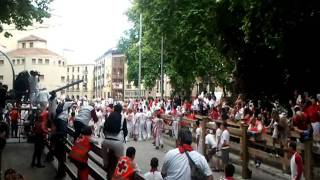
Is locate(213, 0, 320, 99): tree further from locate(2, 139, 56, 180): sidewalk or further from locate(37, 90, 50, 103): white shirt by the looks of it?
locate(2, 139, 56, 180): sidewalk

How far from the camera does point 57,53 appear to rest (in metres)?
127

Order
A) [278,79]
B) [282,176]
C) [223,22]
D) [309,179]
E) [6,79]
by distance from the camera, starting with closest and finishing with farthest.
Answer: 1. [309,179]
2. [282,176]
3. [278,79]
4. [223,22]
5. [6,79]

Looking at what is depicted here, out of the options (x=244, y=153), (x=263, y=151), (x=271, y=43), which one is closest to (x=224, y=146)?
(x=244, y=153)

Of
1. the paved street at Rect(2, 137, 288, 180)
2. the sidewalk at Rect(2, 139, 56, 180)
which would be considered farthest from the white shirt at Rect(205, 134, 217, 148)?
the sidewalk at Rect(2, 139, 56, 180)

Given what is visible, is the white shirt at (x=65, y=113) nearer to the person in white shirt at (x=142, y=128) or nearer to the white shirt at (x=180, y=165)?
the white shirt at (x=180, y=165)

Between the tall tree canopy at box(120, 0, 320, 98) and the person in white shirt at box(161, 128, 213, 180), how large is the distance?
25.7 feet

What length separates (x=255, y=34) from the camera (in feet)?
57.7

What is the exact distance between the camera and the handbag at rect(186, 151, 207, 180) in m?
7.55

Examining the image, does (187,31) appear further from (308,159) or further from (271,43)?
(308,159)

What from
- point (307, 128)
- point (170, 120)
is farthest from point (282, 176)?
point (170, 120)

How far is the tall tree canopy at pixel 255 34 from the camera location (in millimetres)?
14828

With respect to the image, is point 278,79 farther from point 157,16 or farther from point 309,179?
point 157,16

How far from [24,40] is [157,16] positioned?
95569 millimetres

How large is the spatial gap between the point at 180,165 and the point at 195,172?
26 centimetres
